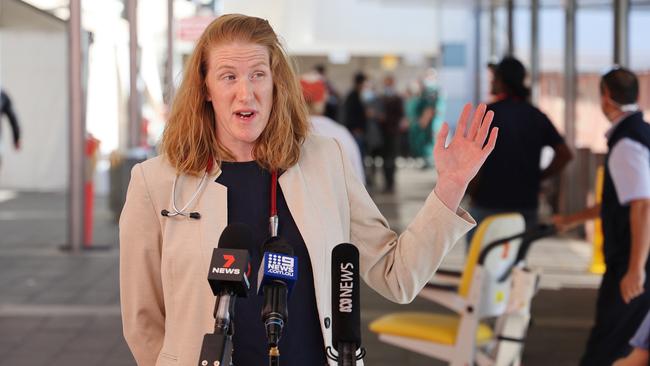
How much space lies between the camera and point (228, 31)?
3.03 m

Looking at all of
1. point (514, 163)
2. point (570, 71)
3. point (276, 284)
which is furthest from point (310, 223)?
point (570, 71)

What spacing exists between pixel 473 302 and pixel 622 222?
32.0 inches

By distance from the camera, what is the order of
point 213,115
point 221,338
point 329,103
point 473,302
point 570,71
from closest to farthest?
point 221,338
point 213,115
point 473,302
point 570,71
point 329,103

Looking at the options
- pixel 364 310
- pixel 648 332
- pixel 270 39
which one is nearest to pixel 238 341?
pixel 270 39

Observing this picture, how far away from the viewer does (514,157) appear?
746cm

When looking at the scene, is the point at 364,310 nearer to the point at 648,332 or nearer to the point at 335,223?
the point at 648,332

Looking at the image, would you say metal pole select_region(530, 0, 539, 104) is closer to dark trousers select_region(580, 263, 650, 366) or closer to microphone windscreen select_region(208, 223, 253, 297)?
dark trousers select_region(580, 263, 650, 366)

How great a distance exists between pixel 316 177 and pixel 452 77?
2769 cm

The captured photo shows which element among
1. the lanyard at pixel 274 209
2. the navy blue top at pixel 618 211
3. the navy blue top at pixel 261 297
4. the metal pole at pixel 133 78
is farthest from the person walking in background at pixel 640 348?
the metal pole at pixel 133 78

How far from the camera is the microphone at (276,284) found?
2.30m

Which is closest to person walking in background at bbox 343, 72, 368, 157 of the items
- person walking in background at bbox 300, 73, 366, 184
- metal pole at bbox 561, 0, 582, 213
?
metal pole at bbox 561, 0, 582, 213

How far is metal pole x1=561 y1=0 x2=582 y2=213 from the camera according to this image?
15078 millimetres

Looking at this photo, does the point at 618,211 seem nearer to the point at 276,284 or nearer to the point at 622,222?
the point at 622,222

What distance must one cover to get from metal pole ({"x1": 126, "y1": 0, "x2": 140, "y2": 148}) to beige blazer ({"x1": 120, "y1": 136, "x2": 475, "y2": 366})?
12183 mm
